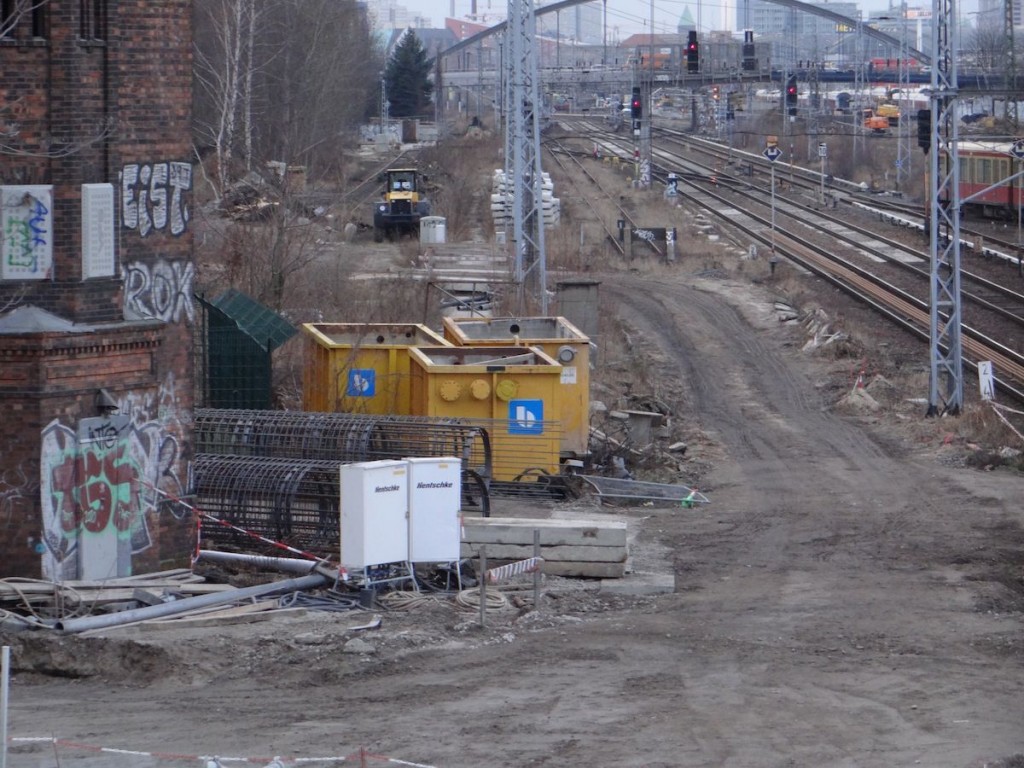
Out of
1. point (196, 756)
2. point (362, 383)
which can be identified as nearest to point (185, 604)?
point (196, 756)

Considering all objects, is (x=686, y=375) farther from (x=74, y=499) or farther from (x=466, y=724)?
(x=466, y=724)

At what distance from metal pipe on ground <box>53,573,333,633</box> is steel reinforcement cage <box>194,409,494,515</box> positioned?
245 centimetres

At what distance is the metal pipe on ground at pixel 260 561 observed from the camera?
1364 centimetres

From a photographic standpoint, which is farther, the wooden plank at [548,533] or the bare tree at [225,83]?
the bare tree at [225,83]

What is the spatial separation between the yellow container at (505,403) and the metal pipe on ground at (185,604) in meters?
5.19

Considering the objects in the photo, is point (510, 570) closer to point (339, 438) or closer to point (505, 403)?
point (339, 438)

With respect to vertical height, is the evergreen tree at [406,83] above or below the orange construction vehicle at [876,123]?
above

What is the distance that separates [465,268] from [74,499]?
2447 cm

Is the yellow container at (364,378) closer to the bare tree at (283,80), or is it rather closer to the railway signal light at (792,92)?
the bare tree at (283,80)

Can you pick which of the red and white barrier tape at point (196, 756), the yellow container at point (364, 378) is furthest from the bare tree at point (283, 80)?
the red and white barrier tape at point (196, 756)

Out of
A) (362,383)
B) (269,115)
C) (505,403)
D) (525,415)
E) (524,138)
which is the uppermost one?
(269,115)

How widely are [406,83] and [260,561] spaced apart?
→ 93072 millimetres

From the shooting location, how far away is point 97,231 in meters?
12.8

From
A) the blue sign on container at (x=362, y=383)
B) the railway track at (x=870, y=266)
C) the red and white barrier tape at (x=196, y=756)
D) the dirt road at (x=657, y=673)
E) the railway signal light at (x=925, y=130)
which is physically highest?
the railway signal light at (x=925, y=130)
